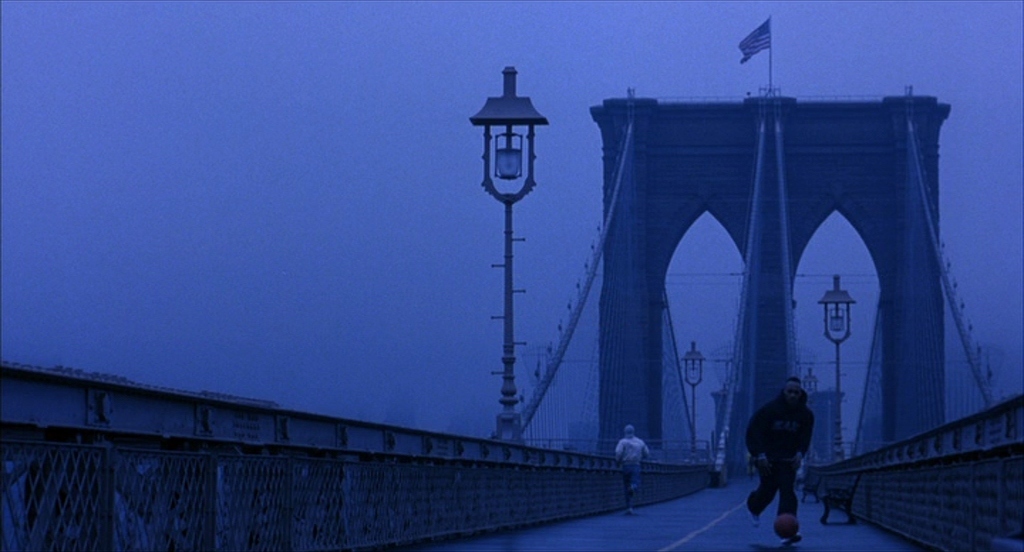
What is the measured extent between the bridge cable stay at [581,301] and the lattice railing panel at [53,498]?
34.4m

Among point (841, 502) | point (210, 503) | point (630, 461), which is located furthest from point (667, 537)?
point (630, 461)

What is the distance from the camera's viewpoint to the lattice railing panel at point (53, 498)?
8.02m

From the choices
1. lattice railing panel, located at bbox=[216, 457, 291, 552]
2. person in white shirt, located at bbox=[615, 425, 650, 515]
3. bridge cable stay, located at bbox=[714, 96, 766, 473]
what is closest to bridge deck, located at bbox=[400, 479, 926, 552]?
lattice railing panel, located at bbox=[216, 457, 291, 552]

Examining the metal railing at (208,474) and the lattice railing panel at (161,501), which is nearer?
the metal railing at (208,474)

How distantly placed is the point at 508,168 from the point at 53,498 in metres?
18.7

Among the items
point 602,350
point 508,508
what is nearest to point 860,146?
point 602,350

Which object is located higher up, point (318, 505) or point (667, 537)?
point (318, 505)

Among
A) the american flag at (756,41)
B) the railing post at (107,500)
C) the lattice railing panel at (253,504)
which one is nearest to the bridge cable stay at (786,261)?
the american flag at (756,41)

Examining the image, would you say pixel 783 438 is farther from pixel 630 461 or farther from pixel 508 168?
pixel 630 461

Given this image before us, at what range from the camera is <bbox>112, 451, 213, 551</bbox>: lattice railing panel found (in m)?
9.52

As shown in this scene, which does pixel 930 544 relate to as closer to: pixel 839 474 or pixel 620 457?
pixel 620 457

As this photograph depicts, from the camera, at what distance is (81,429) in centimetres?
935

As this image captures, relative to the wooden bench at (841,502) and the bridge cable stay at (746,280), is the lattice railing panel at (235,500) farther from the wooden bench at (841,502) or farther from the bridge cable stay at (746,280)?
the bridge cable stay at (746,280)

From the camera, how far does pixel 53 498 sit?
8523mm
